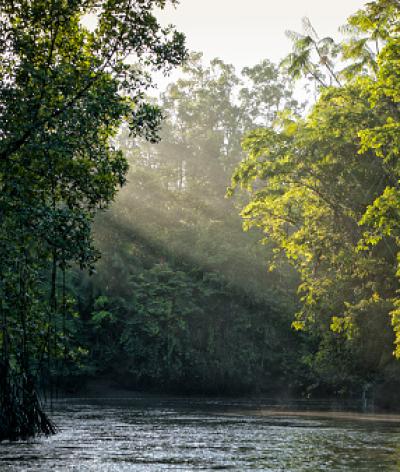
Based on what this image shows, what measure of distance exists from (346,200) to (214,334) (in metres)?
26.5

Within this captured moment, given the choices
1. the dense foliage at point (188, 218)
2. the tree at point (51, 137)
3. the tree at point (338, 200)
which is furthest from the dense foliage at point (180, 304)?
the tree at point (51, 137)

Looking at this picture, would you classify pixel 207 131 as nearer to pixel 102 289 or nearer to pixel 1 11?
pixel 102 289

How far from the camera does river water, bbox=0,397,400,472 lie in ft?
57.7

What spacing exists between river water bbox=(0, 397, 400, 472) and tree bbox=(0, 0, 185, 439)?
2265 millimetres

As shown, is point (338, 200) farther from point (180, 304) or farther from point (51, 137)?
point (180, 304)

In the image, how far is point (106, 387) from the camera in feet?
196

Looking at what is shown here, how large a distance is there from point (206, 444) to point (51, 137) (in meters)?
9.66

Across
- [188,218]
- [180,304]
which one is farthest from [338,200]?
[188,218]

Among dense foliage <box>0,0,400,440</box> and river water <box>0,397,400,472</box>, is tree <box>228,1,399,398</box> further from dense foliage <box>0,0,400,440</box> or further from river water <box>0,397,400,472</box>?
river water <box>0,397,400,472</box>

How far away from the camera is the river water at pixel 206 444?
17.6 metres

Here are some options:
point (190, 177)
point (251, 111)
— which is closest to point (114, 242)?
point (190, 177)

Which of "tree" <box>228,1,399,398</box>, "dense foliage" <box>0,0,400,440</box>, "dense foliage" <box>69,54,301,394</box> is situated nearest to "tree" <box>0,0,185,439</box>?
"dense foliage" <box>0,0,400,440</box>

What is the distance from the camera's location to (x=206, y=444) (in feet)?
75.4

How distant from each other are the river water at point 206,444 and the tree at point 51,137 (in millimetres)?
2265
